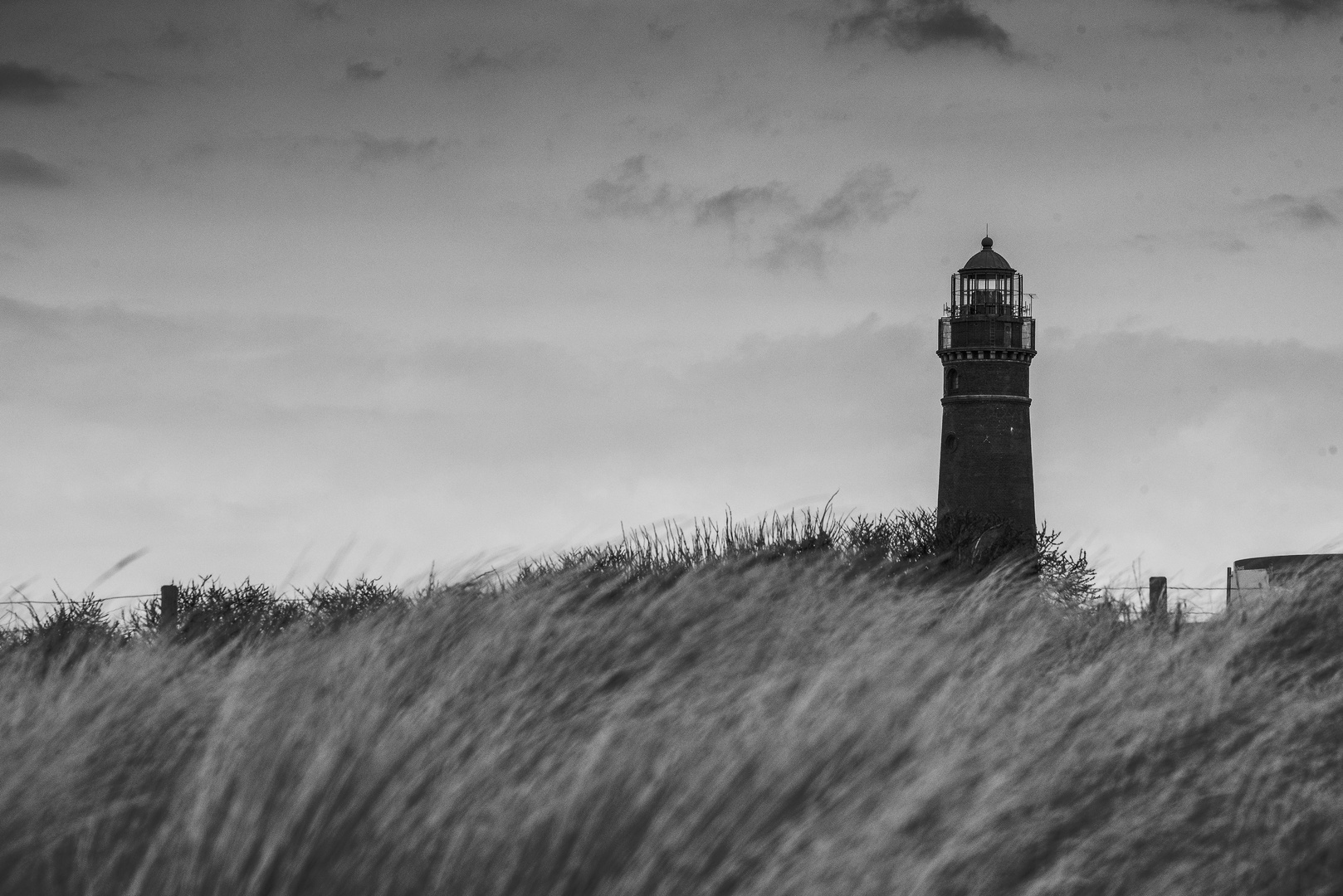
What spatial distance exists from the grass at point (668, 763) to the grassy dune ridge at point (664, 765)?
1cm

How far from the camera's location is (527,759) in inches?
198

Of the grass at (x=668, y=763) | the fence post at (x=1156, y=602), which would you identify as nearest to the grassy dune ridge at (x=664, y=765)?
the grass at (x=668, y=763)

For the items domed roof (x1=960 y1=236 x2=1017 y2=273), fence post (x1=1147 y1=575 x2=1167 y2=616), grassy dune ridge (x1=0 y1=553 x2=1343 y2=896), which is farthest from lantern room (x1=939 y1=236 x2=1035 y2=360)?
grassy dune ridge (x1=0 y1=553 x2=1343 y2=896)

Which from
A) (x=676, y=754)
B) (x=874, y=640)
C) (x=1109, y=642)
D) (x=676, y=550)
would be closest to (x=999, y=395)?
(x=676, y=550)

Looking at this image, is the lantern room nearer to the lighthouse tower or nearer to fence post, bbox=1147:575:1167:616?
the lighthouse tower

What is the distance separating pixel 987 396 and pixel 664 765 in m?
34.2

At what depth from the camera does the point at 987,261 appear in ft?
130

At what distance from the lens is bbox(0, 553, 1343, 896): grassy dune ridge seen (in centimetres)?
416

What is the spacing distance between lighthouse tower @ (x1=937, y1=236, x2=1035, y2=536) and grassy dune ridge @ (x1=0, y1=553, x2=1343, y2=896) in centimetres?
2970

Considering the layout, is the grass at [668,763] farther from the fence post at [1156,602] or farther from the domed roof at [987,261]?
the domed roof at [987,261]

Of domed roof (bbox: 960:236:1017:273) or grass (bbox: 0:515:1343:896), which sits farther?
domed roof (bbox: 960:236:1017:273)

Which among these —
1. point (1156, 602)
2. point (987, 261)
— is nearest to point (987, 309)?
point (987, 261)

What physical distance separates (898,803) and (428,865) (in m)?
1.36

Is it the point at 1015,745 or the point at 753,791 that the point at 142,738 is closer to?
the point at 753,791
